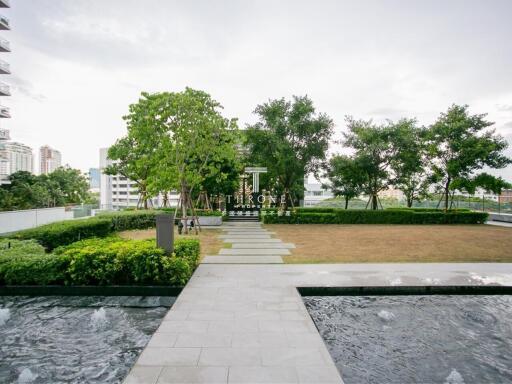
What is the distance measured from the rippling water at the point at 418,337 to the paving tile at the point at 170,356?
1.83 meters

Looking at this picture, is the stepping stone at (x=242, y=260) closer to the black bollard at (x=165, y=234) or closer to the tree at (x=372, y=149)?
the black bollard at (x=165, y=234)

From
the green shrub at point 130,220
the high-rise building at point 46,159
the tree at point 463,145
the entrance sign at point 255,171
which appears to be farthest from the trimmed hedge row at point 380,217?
the high-rise building at point 46,159

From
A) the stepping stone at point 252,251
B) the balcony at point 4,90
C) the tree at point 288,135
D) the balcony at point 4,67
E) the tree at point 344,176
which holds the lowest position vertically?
the stepping stone at point 252,251

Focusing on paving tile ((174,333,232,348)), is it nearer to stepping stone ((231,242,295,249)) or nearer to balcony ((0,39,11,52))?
stepping stone ((231,242,295,249))

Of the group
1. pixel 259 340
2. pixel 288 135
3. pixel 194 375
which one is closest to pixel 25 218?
pixel 259 340

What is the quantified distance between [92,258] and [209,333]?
3663 mm

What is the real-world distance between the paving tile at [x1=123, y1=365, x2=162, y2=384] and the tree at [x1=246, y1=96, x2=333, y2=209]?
857 inches

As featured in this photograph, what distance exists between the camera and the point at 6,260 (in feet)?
22.1

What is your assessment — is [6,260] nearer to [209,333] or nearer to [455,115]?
[209,333]

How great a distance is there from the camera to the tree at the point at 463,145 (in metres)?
22.3

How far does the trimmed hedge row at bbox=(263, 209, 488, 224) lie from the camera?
22.4 metres

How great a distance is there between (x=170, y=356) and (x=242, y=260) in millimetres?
5849

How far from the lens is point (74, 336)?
4.78 metres

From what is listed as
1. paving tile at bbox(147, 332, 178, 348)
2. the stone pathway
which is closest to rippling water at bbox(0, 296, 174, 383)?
paving tile at bbox(147, 332, 178, 348)
